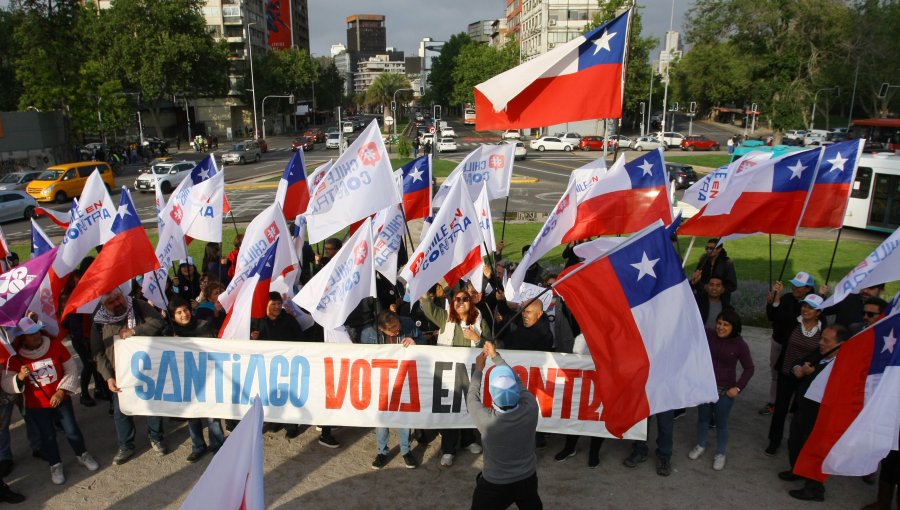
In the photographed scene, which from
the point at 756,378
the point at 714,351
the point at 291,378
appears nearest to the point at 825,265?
the point at 756,378

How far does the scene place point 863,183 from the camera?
19.4 meters

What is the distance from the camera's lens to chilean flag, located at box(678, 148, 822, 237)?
7.66 m

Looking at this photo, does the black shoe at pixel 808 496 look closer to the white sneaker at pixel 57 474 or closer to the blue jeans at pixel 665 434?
the blue jeans at pixel 665 434

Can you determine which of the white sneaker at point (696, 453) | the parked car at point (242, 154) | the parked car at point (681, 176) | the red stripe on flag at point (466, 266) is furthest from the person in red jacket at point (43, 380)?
the parked car at point (242, 154)

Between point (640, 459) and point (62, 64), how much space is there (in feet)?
149

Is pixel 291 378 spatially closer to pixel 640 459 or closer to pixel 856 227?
pixel 640 459

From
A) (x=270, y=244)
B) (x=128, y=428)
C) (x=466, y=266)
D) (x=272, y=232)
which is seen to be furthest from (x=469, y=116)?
(x=128, y=428)

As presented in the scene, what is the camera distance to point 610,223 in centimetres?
841

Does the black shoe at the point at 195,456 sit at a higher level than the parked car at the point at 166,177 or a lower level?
lower

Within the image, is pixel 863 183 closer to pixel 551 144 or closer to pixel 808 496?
pixel 808 496

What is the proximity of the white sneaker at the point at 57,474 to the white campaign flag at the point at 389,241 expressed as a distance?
386 centimetres

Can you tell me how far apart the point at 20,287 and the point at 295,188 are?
4.46 meters

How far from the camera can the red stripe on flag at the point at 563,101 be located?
7.73 meters

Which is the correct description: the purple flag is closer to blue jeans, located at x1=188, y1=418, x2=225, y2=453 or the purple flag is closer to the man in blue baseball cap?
blue jeans, located at x1=188, y1=418, x2=225, y2=453
